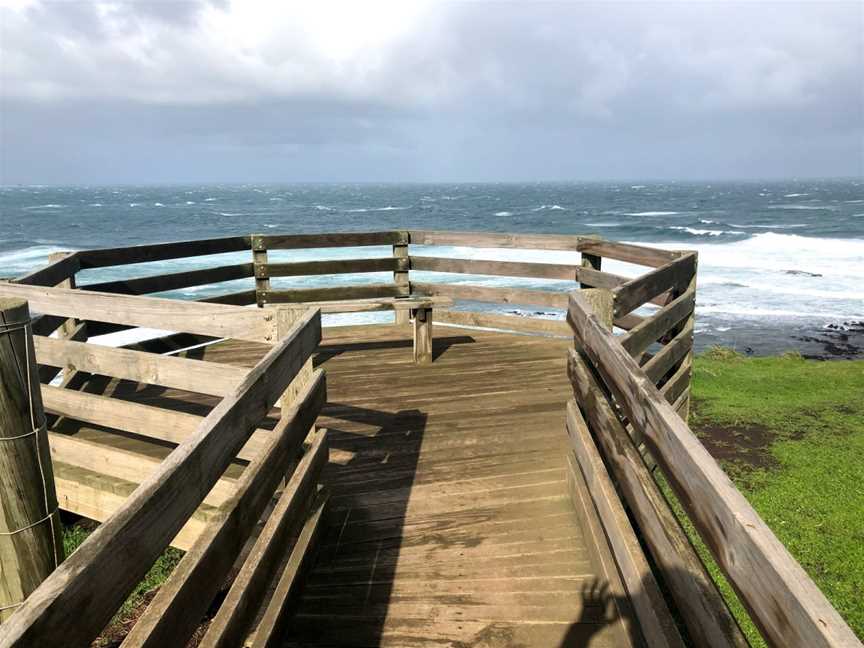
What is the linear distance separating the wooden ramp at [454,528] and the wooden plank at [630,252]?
142 cm

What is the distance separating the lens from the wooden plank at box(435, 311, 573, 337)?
768 centimetres

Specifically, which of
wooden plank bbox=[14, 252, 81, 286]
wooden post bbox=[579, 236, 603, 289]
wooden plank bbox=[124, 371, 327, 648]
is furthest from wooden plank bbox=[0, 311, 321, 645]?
wooden post bbox=[579, 236, 603, 289]

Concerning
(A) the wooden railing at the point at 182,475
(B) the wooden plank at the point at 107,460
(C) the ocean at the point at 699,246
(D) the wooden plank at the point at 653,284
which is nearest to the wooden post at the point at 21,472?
(A) the wooden railing at the point at 182,475

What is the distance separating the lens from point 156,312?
3363 millimetres

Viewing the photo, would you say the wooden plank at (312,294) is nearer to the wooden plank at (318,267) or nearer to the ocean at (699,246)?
the wooden plank at (318,267)

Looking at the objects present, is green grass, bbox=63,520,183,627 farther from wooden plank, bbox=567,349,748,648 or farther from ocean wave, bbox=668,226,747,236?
ocean wave, bbox=668,226,747,236

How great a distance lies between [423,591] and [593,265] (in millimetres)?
5086

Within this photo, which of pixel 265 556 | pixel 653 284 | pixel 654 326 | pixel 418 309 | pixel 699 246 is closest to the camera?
pixel 265 556

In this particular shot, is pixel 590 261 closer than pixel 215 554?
No

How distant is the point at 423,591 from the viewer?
9.93 feet

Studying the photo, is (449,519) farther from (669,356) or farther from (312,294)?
(312,294)

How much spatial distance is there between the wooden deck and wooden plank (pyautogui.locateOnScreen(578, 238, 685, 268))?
1462 mm

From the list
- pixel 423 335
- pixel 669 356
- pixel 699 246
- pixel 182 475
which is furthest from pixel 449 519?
pixel 699 246

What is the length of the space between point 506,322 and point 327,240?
2.42m
